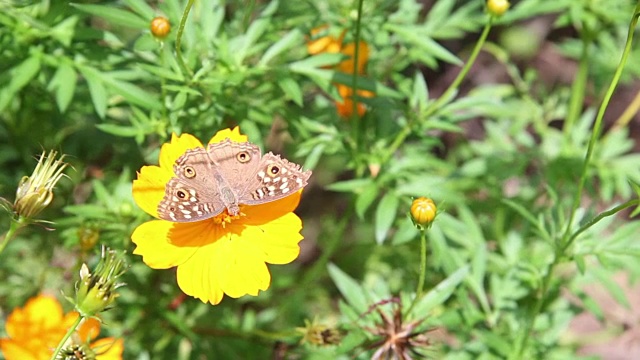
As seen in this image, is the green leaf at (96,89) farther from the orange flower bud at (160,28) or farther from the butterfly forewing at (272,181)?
the butterfly forewing at (272,181)

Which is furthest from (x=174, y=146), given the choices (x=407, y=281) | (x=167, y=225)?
(x=407, y=281)

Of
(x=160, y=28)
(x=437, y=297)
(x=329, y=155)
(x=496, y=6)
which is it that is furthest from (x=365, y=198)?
(x=160, y=28)

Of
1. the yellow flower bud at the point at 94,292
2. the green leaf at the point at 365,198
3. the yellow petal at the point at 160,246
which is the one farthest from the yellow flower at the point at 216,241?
the green leaf at the point at 365,198

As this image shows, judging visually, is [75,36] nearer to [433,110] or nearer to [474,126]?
[433,110]

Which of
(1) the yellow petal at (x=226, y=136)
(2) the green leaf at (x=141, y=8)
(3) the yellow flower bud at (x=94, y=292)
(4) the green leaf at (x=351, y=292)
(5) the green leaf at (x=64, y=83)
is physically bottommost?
(4) the green leaf at (x=351, y=292)

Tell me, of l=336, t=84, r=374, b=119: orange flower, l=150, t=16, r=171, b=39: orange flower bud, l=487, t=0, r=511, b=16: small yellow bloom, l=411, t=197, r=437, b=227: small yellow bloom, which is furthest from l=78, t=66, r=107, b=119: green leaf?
l=487, t=0, r=511, b=16: small yellow bloom

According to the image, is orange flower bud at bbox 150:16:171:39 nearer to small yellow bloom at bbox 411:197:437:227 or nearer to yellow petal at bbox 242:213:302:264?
yellow petal at bbox 242:213:302:264
